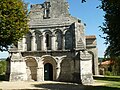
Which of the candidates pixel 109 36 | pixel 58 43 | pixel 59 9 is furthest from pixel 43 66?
pixel 109 36

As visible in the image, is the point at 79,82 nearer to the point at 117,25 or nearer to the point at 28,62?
the point at 28,62

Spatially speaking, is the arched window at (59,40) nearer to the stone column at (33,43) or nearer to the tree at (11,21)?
the stone column at (33,43)

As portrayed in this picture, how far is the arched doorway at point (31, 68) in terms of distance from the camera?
35.2m

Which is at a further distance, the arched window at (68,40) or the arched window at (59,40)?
the arched window at (59,40)

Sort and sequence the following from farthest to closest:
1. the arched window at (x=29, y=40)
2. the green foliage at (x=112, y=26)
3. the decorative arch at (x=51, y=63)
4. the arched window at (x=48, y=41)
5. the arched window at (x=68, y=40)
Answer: the arched window at (x=29, y=40), the arched window at (x=48, y=41), the decorative arch at (x=51, y=63), the arched window at (x=68, y=40), the green foliage at (x=112, y=26)

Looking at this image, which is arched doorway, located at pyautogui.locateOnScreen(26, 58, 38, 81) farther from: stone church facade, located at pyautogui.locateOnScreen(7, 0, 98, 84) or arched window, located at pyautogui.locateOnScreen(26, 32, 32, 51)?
arched window, located at pyautogui.locateOnScreen(26, 32, 32, 51)

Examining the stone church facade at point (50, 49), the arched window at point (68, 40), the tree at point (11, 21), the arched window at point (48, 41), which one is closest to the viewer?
the tree at point (11, 21)

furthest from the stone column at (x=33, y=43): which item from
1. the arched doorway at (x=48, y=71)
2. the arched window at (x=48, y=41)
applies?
the arched doorway at (x=48, y=71)

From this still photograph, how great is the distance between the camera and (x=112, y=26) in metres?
22.6

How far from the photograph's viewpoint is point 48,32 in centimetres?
3541

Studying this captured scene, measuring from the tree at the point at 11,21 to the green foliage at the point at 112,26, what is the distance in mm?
9157

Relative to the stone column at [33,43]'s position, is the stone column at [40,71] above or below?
below

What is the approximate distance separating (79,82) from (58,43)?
6302mm

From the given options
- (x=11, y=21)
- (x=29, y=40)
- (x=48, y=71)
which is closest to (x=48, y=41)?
(x=29, y=40)
